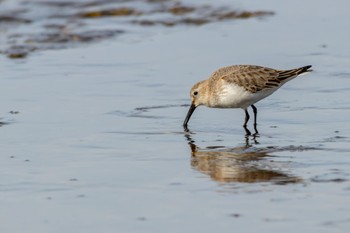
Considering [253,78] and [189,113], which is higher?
[253,78]

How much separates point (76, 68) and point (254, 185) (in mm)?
6912

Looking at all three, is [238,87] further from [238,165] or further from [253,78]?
[238,165]

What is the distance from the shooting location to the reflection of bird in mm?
8211

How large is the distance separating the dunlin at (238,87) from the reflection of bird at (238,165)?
4.16ft

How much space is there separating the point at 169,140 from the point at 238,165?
58.2 inches

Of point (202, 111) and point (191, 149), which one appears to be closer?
point (191, 149)

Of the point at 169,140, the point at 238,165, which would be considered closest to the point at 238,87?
the point at 169,140

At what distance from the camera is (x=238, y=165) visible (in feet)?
28.8

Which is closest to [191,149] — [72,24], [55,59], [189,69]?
[189,69]

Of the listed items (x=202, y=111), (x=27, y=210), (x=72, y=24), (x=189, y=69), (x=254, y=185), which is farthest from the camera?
(x=72, y=24)

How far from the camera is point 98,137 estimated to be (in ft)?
33.5

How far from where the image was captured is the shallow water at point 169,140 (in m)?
7.25

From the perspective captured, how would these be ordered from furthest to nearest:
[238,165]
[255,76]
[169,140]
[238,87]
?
[255,76] → [238,87] → [169,140] → [238,165]

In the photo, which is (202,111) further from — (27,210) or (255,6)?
(255,6)
